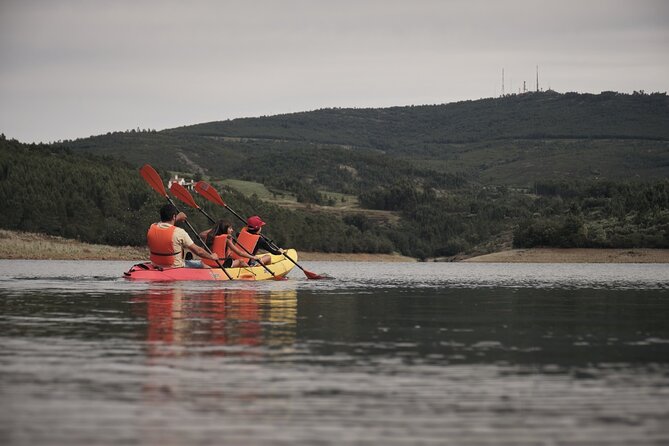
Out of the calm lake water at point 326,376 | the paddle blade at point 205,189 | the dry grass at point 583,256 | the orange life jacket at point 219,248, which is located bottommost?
the calm lake water at point 326,376

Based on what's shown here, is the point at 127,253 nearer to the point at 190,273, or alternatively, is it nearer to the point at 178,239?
the point at 190,273

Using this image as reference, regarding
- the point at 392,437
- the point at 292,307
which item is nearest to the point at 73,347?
the point at 392,437

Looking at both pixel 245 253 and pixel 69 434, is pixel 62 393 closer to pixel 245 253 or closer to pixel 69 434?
pixel 69 434

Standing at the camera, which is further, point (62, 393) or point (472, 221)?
point (472, 221)

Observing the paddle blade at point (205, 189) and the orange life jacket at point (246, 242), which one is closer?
the orange life jacket at point (246, 242)

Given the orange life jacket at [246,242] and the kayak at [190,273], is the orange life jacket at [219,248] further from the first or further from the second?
the orange life jacket at [246,242]

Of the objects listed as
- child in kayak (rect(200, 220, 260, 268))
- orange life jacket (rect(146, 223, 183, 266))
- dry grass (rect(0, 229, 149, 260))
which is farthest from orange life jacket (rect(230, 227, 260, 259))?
dry grass (rect(0, 229, 149, 260))

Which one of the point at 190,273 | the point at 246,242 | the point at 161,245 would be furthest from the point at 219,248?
the point at 161,245

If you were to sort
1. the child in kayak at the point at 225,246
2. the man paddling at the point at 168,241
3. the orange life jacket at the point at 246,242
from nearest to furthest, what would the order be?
the man paddling at the point at 168,241, the child in kayak at the point at 225,246, the orange life jacket at the point at 246,242

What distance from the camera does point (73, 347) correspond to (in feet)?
50.1

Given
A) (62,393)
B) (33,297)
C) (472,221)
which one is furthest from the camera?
(472,221)

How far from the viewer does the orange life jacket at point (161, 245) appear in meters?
32.7

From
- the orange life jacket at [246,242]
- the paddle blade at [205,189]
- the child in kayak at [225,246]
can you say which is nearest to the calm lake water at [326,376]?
the child in kayak at [225,246]

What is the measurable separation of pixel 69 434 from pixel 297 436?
190cm
